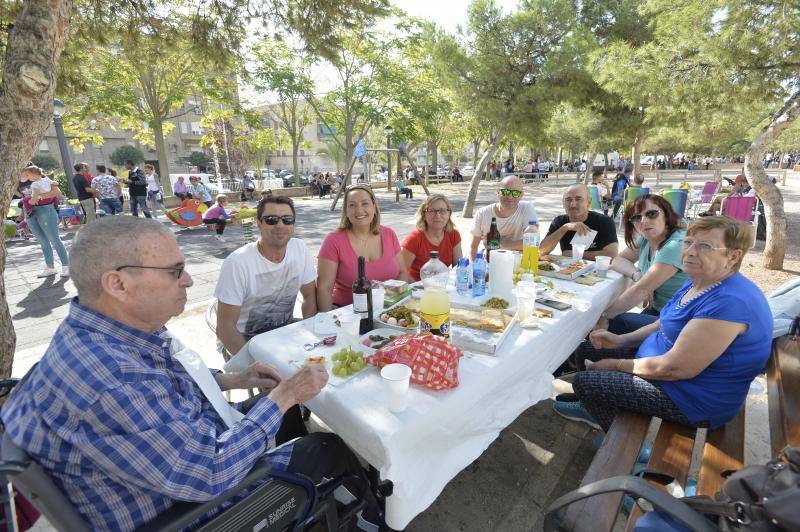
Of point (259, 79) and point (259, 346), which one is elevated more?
point (259, 79)

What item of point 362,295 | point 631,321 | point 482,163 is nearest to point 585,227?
point 631,321

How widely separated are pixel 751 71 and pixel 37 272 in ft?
40.2

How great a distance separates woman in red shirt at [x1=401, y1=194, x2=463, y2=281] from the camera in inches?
153

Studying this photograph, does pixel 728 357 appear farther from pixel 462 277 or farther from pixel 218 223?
pixel 218 223

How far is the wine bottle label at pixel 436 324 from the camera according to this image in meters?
1.90

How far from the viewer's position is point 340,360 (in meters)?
1.83

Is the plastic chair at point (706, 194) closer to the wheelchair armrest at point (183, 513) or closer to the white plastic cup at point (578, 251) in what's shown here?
the white plastic cup at point (578, 251)

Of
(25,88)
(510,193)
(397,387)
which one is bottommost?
(397,387)

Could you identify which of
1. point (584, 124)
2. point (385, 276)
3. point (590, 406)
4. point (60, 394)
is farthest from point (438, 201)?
point (584, 124)

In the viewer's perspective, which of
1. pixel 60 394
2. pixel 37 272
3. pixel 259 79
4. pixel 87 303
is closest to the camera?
pixel 60 394

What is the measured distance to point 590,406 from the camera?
234 centimetres

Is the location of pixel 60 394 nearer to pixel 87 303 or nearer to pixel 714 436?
pixel 87 303

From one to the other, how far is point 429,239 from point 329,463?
2.61 meters

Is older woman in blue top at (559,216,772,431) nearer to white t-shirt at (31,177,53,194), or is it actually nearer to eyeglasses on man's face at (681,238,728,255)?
eyeglasses on man's face at (681,238,728,255)
